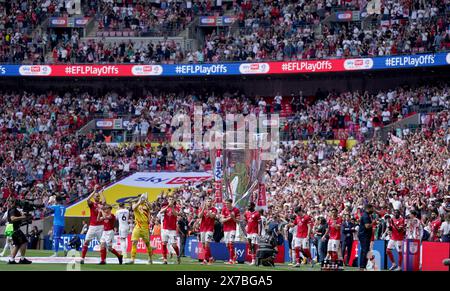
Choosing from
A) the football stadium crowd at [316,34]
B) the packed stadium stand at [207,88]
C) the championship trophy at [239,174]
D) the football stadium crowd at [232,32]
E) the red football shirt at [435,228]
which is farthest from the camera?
the football stadium crowd at [232,32]

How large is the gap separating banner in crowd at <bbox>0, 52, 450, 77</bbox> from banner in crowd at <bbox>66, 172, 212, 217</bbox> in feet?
25.1

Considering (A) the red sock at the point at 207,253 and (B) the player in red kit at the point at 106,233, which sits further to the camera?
(A) the red sock at the point at 207,253

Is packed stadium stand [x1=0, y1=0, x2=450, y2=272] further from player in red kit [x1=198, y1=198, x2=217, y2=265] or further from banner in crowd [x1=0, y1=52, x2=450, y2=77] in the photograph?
player in red kit [x1=198, y1=198, x2=217, y2=265]

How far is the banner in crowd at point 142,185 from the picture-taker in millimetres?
44938

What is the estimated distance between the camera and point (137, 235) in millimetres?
26016

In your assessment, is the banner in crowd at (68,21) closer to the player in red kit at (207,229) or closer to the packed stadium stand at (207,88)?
the packed stadium stand at (207,88)

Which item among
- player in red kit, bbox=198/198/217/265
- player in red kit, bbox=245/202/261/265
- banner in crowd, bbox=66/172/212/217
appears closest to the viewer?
player in red kit, bbox=198/198/217/265

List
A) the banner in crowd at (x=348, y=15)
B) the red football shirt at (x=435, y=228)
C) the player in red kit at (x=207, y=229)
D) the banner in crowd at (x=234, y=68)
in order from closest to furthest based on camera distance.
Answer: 1. the red football shirt at (x=435, y=228)
2. the player in red kit at (x=207, y=229)
3. the banner in crowd at (x=234, y=68)
4. the banner in crowd at (x=348, y=15)

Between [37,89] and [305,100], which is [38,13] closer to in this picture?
[37,89]

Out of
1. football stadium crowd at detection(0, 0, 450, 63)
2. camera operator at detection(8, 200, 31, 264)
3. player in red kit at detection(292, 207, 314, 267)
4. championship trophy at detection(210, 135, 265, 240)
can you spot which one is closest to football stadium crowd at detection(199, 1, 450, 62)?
football stadium crowd at detection(0, 0, 450, 63)

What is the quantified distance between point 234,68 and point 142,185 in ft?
31.4

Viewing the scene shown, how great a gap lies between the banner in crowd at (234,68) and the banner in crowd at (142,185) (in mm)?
7664

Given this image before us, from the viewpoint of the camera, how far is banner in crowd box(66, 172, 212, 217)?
147 ft

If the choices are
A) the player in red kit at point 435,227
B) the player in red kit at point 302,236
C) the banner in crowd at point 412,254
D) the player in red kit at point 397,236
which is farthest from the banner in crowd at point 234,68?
the banner in crowd at point 412,254
